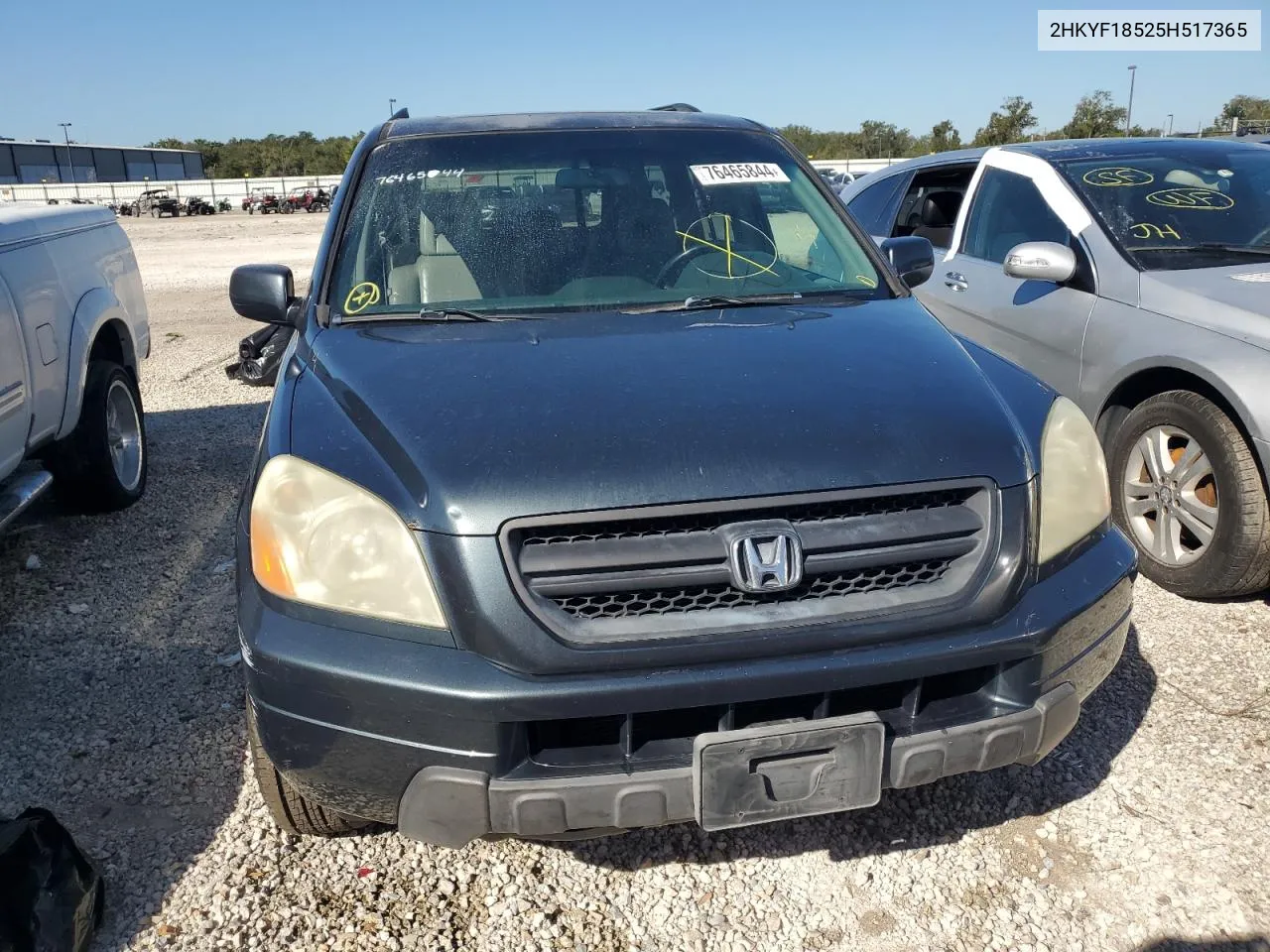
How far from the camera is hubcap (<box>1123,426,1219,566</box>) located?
3.70m

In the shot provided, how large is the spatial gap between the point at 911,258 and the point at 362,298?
1.90 meters

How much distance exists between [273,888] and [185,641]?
1547 mm

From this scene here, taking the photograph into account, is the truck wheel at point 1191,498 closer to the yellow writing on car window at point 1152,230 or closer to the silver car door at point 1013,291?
the silver car door at point 1013,291

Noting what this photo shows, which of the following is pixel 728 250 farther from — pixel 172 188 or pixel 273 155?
pixel 273 155

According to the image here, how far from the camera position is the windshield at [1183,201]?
13.9 feet

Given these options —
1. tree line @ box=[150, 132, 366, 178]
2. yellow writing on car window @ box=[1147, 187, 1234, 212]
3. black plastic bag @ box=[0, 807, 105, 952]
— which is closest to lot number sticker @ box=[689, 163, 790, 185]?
yellow writing on car window @ box=[1147, 187, 1234, 212]

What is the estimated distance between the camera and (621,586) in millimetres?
1903

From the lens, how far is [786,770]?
76.2 inches

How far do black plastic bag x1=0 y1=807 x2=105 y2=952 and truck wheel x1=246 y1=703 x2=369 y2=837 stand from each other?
0.42 m

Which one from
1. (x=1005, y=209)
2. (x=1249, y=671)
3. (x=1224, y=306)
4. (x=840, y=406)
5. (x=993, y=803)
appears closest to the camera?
(x=840, y=406)

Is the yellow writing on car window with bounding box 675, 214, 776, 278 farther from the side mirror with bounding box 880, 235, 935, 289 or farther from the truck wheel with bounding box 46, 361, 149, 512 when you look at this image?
the truck wheel with bounding box 46, 361, 149, 512

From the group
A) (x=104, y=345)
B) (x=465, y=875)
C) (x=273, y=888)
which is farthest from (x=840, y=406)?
(x=104, y=345)

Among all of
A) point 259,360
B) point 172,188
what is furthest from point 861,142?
point 259,360

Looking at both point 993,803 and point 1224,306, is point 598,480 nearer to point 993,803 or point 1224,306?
point 993,803
